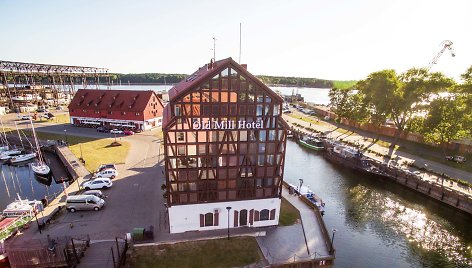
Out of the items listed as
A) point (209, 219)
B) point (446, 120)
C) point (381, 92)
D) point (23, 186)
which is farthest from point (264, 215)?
point (381, 92)

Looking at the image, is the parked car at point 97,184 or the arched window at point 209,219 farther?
the parked car at point 97,184

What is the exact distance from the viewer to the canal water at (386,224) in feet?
110

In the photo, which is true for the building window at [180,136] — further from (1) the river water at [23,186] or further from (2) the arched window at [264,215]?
(1) the river water at [23,186]

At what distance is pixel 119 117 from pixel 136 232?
203 ft

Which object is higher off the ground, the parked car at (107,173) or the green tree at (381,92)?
the green tree at (381,92)

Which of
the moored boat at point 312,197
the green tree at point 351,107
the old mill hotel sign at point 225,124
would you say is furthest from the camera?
the green tree at point 351,107

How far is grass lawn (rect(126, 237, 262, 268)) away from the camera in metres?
28.2

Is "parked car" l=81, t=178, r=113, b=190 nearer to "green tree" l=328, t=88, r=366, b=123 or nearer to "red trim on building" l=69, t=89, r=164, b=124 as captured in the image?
"red trim on building" l=69, t=89, r=164, b=124

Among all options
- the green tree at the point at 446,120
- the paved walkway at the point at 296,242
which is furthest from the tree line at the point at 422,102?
the paved walkway at the point at 296,242

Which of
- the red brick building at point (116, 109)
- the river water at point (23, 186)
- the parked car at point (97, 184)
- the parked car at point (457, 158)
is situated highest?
the red brick building at point (116, 109)

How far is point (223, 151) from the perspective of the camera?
1286 inches

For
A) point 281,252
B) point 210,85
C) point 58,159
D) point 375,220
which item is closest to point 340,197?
point 375,220

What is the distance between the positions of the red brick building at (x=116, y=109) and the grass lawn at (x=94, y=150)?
12067 millimetres

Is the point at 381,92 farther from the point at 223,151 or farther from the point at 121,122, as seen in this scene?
the point at 121,122
